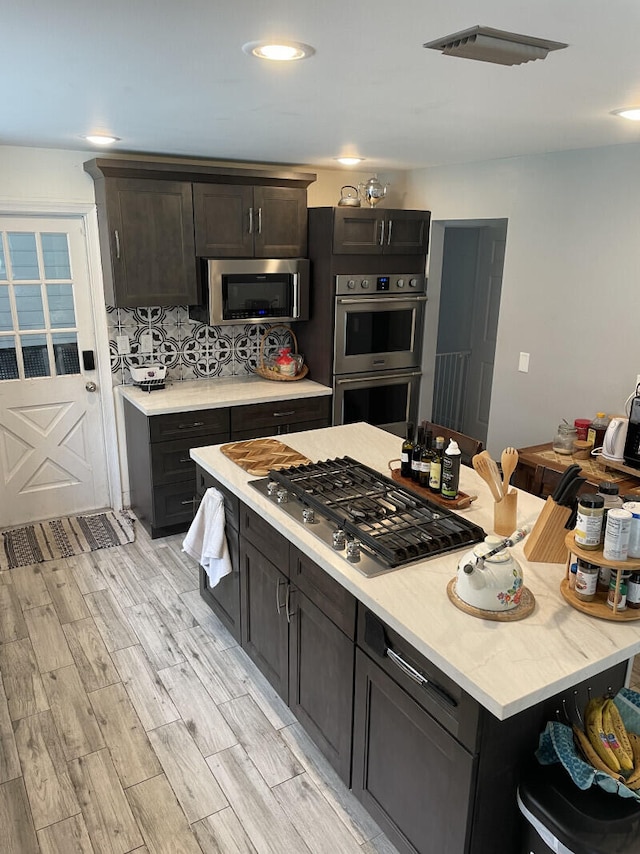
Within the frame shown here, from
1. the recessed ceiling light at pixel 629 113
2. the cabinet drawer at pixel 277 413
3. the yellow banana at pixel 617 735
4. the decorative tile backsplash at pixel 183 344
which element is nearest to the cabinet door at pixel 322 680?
the yellow banana at pixel 617 735

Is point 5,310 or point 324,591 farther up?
point 5,310

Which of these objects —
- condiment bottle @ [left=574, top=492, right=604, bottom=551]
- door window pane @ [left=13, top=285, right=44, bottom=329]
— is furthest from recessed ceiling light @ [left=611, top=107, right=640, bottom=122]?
door window pane @ [left=13, top=285, right=44, bottom=329]

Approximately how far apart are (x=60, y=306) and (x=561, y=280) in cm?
315

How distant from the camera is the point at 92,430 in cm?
441

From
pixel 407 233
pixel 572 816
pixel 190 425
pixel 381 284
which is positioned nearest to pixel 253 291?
pixel 381 284

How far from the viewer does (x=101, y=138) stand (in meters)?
3.33

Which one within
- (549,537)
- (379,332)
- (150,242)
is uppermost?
(150,242)

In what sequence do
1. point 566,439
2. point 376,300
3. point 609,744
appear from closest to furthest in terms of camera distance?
1. point 609,744
2. point 566,439
3. point 376,300

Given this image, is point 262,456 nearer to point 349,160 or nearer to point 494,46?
point 494,46

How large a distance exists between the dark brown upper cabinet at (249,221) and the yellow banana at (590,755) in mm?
3395

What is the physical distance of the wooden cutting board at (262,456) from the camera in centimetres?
280

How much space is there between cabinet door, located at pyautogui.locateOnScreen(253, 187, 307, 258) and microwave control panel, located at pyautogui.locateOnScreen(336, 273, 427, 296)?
41 centimetres

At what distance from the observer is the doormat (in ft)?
12.8

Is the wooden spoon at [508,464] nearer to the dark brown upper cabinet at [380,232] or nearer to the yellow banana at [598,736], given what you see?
the yellow banana at [598,736]
